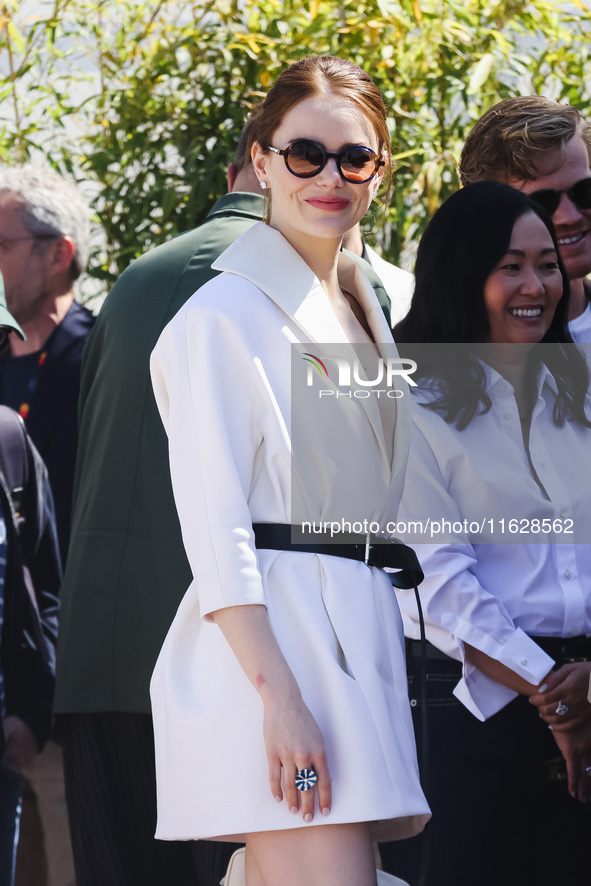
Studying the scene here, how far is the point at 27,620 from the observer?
2596 millimetres

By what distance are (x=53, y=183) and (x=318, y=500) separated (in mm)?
2300

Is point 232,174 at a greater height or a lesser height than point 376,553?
greater

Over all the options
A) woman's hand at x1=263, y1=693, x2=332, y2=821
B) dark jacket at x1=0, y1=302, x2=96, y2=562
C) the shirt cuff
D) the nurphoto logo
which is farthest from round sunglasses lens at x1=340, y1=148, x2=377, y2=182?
dark jacket at x1=0, y1=302, x2=96, y2=562

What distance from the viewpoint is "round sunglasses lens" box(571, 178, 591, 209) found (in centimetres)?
276

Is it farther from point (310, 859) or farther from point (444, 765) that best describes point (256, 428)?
point (444, 765)

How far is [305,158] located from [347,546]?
1.84 feet

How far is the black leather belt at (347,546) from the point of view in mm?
1676

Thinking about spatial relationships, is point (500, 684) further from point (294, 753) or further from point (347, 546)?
point (294, 753)

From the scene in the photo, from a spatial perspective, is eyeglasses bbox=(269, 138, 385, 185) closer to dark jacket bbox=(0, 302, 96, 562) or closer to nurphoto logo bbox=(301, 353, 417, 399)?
nurphoto logo bbox=(301, 353, 417, 399)

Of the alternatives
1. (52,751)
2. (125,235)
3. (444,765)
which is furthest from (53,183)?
(444,765)

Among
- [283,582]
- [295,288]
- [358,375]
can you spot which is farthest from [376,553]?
[295,288]

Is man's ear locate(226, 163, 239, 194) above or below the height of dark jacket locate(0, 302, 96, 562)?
above

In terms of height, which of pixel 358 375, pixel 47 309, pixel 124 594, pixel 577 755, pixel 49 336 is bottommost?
pixel 577 755

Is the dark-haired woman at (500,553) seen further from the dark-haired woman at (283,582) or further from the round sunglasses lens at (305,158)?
the round sunglasses lens at (305,158)
